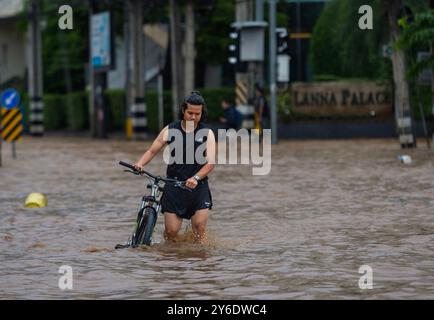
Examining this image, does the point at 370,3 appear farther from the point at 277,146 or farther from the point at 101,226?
the point at 101,226

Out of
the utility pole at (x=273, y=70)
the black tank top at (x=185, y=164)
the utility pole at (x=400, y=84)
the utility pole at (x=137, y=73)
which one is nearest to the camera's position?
the black tank top at (x=185, y=164)

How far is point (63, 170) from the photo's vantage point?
27.6 meters

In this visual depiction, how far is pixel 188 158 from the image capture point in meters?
13.5

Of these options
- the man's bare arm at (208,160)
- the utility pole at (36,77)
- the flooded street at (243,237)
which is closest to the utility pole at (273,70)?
the flooded street at (243,237)

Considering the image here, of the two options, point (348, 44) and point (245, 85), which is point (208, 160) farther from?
point (245, 85)

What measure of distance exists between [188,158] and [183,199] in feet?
1.39

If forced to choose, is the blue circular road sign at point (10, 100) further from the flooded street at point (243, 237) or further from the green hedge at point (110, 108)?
the green hedge at point (110, 108)

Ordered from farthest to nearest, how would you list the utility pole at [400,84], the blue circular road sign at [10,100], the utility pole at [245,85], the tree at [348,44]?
the utility pole at [245,85] < the tree at [348,44] < the blue circular road sign at [10,100] < the utility pole at [400,84]

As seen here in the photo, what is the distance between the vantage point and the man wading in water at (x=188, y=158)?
528 inches

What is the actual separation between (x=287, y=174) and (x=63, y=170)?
5.14m

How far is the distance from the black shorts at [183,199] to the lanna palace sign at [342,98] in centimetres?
3000

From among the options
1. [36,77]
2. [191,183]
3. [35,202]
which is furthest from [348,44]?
[191,183]
